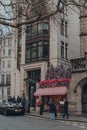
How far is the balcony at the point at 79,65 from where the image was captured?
103 ft

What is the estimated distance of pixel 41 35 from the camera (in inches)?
1647

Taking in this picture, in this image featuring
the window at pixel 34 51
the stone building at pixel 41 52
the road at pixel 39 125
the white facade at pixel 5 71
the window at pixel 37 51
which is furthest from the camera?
the white facade at pixel 5 71

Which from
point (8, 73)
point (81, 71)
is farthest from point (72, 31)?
point (8, 73)

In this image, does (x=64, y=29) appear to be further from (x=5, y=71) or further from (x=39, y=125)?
(x=5, y=71)

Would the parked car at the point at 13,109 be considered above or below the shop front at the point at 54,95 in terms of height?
below

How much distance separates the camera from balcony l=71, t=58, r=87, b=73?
1230 inches

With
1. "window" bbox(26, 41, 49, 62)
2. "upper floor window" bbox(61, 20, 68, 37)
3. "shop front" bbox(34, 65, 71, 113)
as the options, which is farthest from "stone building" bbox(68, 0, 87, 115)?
"upper floor window" bbox(61, 20, 68, 37)

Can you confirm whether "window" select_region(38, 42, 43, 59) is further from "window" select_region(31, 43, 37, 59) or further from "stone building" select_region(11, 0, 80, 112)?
"window" select_region(31, 43, 37, 59)

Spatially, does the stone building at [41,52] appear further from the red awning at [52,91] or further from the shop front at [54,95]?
the red awning at [52,91]

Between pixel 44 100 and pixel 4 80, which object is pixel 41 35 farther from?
pixel 4 80

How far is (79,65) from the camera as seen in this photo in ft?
105

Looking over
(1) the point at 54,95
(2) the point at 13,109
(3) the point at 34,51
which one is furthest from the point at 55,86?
(3) the point at 34,51

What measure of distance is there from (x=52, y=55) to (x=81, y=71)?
9.93 meters

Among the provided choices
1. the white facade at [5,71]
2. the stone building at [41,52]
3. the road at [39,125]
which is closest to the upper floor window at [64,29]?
the stone building at [41,52]
